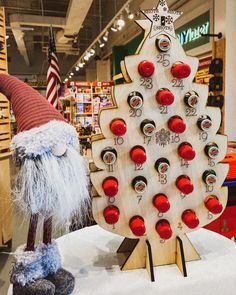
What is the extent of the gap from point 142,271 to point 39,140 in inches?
28.1

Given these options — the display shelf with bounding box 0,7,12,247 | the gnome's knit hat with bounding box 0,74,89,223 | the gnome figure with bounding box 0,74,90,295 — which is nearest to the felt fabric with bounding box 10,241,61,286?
the gnome figure with bounding box 0,74,90,295

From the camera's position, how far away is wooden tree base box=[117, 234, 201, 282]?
4.20ft

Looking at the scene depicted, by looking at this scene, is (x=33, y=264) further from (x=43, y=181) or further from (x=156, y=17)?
(x=156, y=17)

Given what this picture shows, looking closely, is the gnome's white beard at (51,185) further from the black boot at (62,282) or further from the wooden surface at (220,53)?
the wooden surface at (220,53)

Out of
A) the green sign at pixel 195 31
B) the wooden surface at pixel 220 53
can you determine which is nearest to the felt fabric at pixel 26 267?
the wooden surface at pixel 220 53

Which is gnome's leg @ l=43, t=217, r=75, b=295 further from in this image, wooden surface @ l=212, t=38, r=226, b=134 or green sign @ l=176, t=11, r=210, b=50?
green sign @ l=176, t=11, r=210, b=50

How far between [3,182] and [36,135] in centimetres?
279

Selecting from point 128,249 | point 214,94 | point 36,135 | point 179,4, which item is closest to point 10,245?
point 128,249

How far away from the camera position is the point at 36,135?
903mm

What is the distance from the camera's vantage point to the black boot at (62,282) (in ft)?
3.45

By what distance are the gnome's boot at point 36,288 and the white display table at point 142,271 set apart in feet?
0.44

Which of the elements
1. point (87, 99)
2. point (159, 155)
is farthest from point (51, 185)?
point (87, 99)

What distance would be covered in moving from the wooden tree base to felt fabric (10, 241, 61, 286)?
0.36m

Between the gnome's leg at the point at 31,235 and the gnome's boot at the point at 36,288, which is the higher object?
the gnome's leg at the point at 31,235
